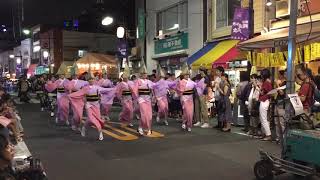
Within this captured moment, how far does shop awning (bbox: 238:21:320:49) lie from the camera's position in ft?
43.4

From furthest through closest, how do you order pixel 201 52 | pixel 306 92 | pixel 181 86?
pixel 201 52 → pixel 181 86 → pixel 306 92

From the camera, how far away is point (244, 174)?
8531 mm

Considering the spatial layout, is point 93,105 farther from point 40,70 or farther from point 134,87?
point 40,70

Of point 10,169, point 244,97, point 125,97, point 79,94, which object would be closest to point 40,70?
point 125,97

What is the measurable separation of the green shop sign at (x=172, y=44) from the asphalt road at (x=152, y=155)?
36.5 ft

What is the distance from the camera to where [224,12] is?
21.8 meters

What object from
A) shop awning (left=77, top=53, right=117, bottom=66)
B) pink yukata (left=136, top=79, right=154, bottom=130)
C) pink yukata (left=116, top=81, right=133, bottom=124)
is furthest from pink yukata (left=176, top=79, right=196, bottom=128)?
shop awning (left=77, top=53, right=117, bottom=66)

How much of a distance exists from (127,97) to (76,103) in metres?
1.82

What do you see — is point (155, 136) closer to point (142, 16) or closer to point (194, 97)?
point (194, 97)

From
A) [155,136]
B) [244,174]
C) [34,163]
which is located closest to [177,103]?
[155,136]

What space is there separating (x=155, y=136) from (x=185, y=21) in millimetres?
13534

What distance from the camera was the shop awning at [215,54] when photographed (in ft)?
62.4

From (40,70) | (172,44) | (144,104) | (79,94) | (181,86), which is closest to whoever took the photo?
(144,104)

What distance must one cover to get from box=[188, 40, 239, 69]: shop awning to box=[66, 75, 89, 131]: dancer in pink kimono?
21.0ft
